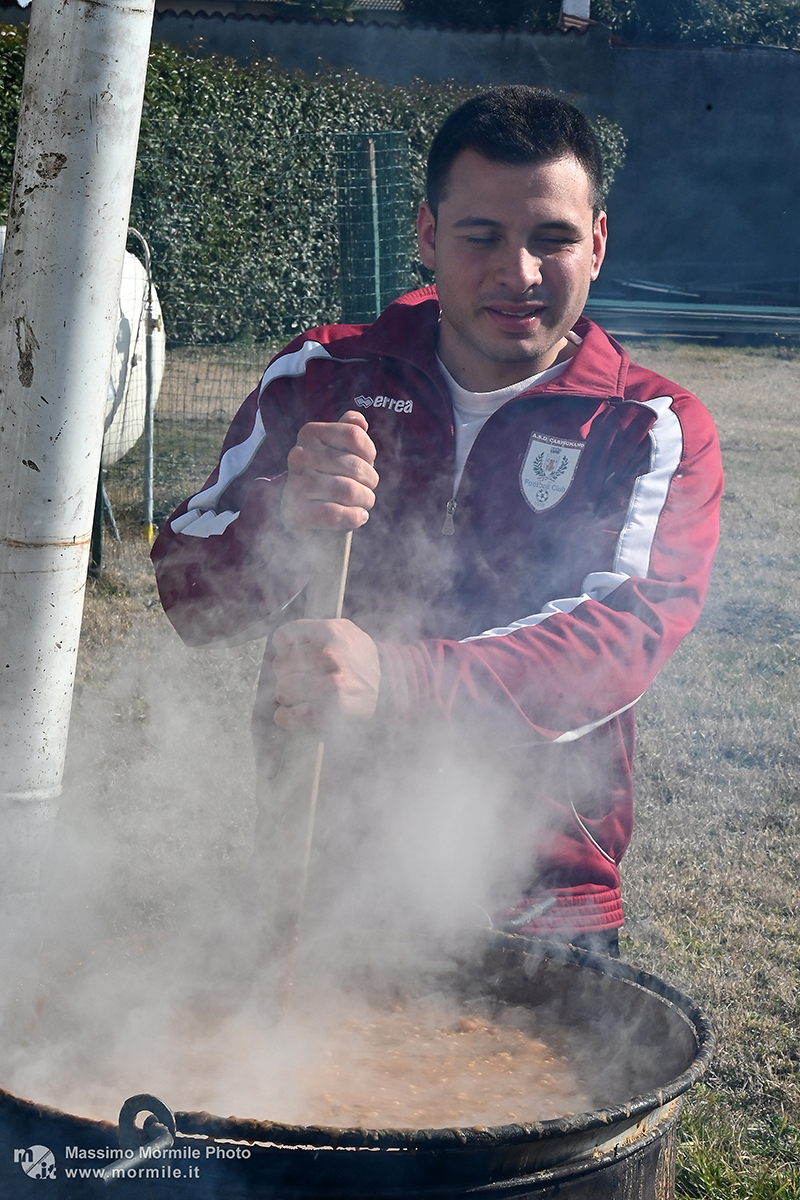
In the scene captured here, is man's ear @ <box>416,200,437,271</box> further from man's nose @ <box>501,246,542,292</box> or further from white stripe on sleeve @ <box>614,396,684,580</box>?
white stripe on sleeve @ <box>614,396,684,580</box>

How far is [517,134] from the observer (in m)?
1.89

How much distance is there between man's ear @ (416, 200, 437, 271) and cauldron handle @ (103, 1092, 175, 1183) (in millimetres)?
1416

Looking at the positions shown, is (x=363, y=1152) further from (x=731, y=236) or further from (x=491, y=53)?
(x=731, y=236)

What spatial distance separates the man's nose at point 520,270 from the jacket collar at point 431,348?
20 centimetres

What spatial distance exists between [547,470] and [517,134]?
21.5 inches

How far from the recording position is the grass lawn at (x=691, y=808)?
2816 millimetres

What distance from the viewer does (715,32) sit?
73.4 feet

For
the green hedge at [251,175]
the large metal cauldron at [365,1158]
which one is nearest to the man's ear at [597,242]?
the large metal cauldron at [365,1158]

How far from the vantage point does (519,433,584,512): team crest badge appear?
2.01 m

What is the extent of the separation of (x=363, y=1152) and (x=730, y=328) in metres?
15.9

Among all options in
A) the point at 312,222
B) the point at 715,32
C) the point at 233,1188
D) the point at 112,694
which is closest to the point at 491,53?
the point at 715,32

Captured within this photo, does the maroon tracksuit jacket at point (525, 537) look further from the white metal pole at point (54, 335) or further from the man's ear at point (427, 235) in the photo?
the white metal pole at point (54, 335)

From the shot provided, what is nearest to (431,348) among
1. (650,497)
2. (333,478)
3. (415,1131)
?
(650,497)

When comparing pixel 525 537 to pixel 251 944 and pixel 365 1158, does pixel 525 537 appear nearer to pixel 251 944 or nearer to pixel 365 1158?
pixel 251 944
